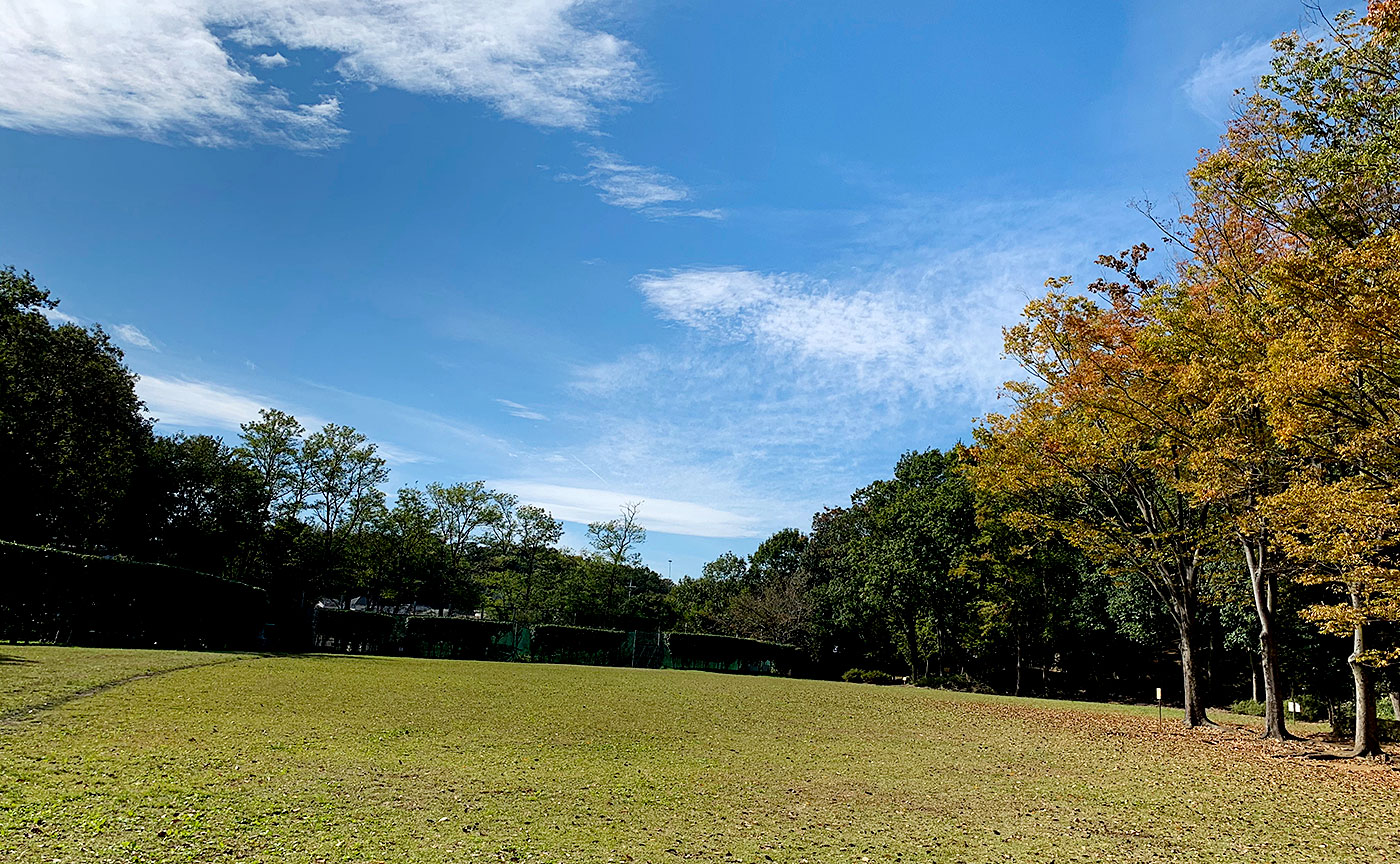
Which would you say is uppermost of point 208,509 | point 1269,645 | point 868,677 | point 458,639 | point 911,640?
point 208,509

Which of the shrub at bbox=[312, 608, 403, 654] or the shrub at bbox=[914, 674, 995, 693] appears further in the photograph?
the shrub at bbox=[914, 674, 995, 693]

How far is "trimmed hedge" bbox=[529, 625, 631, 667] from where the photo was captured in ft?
103

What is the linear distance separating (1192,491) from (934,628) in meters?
21.3

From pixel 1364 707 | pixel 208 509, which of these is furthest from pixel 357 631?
pixel 1364 707

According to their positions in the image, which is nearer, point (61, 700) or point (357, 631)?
point (61, 700)

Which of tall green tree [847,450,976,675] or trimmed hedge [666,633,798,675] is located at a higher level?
tall green tree [847,450,976,675]

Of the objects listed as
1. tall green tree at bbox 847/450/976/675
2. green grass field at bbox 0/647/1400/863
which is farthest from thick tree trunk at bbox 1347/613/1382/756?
tall green tree at bbox 847/450/976/675

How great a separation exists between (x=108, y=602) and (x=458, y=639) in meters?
13.5

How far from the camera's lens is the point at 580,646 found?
3206 cm

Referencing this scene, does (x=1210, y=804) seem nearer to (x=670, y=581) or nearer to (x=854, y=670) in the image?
(x=854, y=670)

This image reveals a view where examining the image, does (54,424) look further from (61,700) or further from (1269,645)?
(1269,645)

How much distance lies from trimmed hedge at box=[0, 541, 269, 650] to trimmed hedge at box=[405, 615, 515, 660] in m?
7.56

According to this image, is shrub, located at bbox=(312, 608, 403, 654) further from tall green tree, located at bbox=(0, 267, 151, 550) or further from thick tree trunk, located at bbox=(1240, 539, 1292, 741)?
thick tree trunk, located at bbox=(1240, 539, 1292, 741)

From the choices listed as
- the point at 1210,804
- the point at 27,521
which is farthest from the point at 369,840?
the point at 27,521
